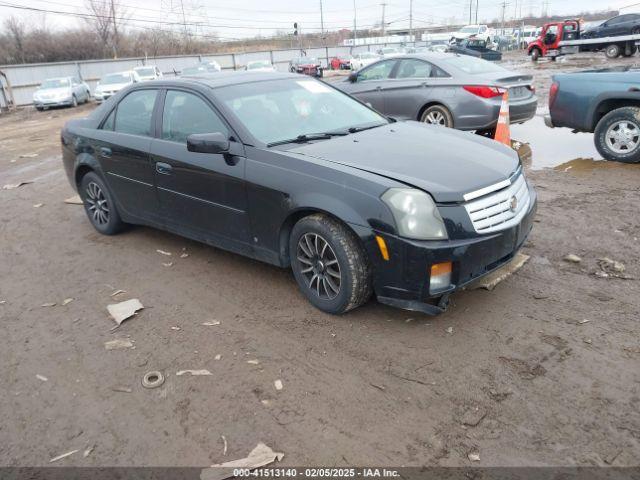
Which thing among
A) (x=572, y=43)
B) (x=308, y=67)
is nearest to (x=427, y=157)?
(x=572, y=43)

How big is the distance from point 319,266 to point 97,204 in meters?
3.26

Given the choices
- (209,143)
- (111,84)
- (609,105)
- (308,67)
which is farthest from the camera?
(308,67)

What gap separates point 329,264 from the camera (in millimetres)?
3627

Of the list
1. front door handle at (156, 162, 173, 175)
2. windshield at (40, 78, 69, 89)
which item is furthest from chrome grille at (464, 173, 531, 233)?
windshield at (40, 78, 69, 89)

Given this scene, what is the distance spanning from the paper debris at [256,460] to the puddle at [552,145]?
20.6 ft

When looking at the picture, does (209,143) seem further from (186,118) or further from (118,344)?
(118,344)

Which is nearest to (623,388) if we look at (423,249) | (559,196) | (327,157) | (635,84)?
(423,249)

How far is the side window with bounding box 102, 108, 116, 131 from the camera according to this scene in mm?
5340

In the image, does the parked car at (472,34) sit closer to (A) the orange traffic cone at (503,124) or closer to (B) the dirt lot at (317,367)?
(A) the orange traffic cone at (503,124)

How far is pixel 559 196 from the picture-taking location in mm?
6121

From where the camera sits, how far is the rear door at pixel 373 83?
9.56 metres

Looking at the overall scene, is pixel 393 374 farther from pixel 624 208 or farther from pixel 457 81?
pixel 457 81

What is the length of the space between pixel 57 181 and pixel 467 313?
24.8 ft

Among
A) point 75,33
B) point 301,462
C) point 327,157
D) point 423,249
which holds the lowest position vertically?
point 301,462
